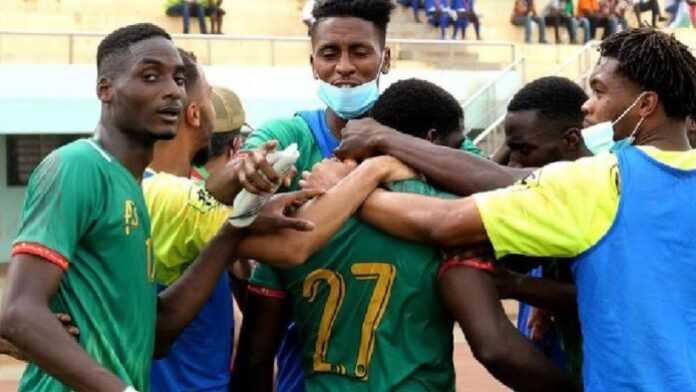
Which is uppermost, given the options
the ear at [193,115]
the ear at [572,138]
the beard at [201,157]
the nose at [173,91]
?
the nose at [173,91]

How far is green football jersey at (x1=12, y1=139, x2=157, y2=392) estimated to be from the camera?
10.0 feet

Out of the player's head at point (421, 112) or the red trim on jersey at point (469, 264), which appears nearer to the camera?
the red trim on jersey at point (469, 264)

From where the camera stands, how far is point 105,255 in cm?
321

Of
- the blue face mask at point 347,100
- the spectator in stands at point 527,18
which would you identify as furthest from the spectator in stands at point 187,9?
the blue face mask at point 347,100

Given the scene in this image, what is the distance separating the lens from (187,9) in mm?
22062

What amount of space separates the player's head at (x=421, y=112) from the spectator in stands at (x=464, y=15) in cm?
2046

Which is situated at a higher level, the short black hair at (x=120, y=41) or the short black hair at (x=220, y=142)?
the short black hair at (x=120, y=41)

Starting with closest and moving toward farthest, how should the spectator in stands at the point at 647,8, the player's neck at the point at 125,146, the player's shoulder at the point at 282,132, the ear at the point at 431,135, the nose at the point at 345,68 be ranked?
the player's neck at the point at 125,146 → the ear at the point at 431,135 → the player's shoulder at the point at 282,132 → the nose at the point at 345,68 → the spectator in stands at the point at 647,8

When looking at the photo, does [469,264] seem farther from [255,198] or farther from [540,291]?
[255,198]

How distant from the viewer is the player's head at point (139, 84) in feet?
11.1

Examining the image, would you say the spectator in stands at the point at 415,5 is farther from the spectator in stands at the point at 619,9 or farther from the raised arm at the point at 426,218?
the raised arm at the point at 426,218

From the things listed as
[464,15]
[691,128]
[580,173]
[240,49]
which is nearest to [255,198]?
[580,173]

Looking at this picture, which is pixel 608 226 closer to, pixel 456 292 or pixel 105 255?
pixel 456 292

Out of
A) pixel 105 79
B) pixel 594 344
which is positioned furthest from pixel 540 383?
pixel 105 79
